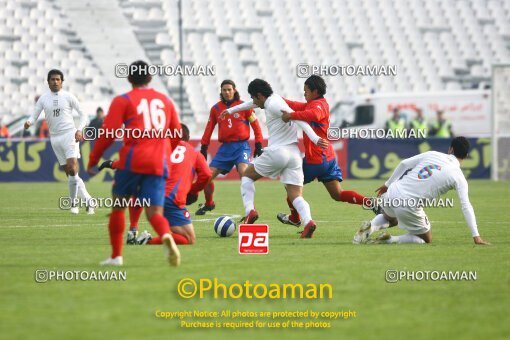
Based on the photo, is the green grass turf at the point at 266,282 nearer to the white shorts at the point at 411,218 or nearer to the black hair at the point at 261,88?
the white shorts at the point at 411,218

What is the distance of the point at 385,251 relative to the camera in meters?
11.1

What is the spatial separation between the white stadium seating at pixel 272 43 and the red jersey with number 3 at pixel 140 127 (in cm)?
2503

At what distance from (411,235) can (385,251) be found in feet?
3.50

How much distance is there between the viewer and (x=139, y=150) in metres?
9.45

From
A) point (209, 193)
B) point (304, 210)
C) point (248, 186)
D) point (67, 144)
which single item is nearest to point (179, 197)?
point (304, 210)

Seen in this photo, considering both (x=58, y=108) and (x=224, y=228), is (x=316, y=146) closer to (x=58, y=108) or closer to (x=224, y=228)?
(x=224, y=228)

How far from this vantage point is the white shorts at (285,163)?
12.8 metres

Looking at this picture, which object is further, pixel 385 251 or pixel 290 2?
pixel 290 2

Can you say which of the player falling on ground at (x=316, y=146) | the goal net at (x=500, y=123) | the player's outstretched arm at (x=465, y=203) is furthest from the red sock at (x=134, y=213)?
the goal net at (x=500, y=123)

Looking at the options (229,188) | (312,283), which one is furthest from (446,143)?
(312,283)

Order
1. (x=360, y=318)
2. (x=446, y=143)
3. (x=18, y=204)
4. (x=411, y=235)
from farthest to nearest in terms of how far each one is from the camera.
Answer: (x=446, y=143) < (x=18, y=204) < (x=411, y=235) < (x=360, y=318)

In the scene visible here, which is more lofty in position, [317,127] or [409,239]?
[317,127]

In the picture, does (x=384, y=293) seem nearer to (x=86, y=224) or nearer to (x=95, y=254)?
(x=95, y=254)

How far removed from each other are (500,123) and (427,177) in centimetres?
1875
